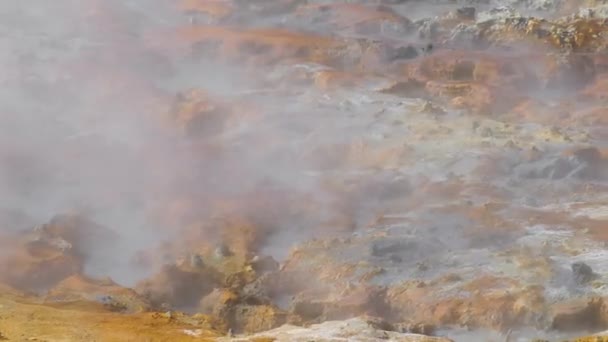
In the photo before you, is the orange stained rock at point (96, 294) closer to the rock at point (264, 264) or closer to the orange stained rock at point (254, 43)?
the rock at point (264, 264)

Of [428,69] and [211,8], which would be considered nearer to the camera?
[428,69]

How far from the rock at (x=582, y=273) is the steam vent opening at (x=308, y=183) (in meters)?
0.03

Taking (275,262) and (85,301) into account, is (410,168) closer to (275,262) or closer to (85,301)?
(275,262)

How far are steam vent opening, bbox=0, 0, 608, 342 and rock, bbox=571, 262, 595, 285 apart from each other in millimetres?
29

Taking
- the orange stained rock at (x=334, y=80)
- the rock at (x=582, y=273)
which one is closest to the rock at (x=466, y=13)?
the orange stained rock at (x=334, y=80)

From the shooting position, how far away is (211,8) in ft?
93.8

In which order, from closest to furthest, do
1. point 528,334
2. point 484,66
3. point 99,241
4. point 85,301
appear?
point 528,334 → point 85,301 → point 99,241 → point 484,66

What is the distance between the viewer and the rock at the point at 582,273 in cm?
1067

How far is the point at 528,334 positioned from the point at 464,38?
49.9 feet

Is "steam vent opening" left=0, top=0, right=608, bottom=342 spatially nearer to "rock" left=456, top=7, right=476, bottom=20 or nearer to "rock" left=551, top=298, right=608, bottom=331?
"rock" left=551, top=298, right=608, bottom=331

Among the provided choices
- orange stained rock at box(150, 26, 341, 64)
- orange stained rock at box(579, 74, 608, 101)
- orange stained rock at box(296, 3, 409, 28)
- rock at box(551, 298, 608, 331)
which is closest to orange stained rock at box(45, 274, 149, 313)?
rock at box(551, 298, 608, 331)

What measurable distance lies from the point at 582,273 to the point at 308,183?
549 centimetres

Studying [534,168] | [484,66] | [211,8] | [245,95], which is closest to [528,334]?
[534,168]

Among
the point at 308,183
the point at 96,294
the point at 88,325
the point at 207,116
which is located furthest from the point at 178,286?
the point at 207,116
